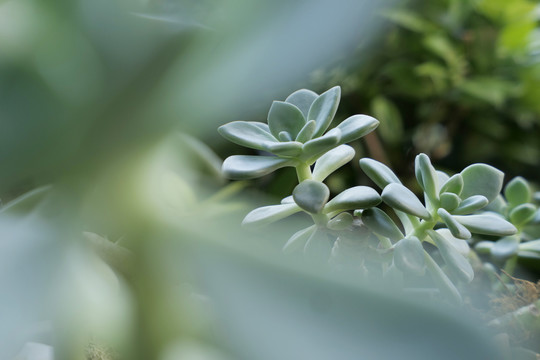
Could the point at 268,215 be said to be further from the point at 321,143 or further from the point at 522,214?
the point at 522,214

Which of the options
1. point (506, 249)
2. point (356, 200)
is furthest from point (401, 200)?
point (506, 249)

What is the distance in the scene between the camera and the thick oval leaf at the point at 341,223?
207mm

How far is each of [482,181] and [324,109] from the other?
8cm

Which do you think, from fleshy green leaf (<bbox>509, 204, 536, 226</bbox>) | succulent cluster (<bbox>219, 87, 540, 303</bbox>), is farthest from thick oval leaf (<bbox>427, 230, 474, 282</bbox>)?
fleshy green leaf (<bbox>509, 204, 536, 226</bbox>)

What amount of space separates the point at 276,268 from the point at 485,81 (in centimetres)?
62

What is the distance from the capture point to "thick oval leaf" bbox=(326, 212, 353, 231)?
0.21 metres

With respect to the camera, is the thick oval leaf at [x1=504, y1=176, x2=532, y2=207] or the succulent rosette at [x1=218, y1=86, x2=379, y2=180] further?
the thick oval leaf at [x1=504, y1=176, x2=532, y2=207]

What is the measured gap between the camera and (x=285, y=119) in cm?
20

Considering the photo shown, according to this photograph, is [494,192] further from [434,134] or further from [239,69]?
[434,134]

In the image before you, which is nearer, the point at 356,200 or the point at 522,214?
the point at 356,200

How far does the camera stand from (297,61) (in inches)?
9.1

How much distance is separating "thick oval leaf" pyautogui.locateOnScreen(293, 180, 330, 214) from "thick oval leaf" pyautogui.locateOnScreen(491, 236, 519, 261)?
0.16 meters

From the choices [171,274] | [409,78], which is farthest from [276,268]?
[409,78]

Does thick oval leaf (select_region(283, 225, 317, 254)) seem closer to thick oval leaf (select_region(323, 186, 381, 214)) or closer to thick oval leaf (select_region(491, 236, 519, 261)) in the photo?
thick oval leaf (select_region(323, 186, 381, 214))
